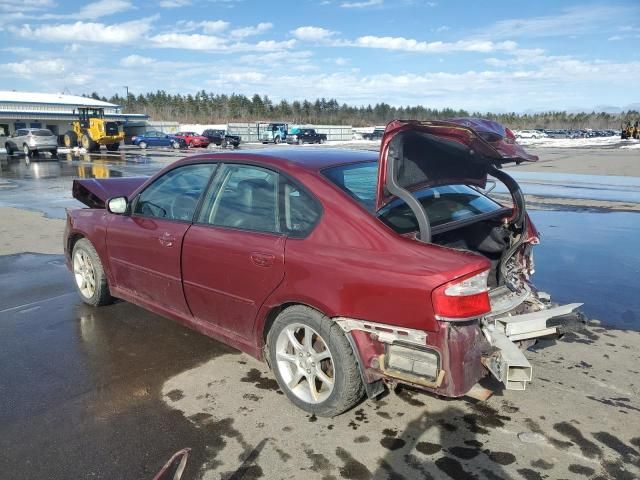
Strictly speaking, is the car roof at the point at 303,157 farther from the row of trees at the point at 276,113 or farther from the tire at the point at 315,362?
the row of trees at the point at 276,113

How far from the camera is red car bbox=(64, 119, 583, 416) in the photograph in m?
2.65

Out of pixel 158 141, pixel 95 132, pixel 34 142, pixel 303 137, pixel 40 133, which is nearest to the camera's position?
pixel 34 142

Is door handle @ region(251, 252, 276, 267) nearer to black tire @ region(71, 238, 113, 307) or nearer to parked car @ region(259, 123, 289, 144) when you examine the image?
black tire @ region(71, 238, 113, 307)

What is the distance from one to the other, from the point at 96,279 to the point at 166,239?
1.37 metres

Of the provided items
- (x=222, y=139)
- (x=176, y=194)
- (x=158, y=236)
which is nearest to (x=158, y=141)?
(x=222, y=139)

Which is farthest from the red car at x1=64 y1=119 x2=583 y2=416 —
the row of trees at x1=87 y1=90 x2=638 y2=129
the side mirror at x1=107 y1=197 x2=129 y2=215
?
the row of trees at x1=87 y1=90 x2=638 y2=129

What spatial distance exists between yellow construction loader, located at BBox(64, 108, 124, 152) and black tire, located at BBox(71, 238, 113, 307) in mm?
34312

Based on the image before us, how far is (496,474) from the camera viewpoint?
8.42ft

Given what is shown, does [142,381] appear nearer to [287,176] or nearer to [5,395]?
[5,395]

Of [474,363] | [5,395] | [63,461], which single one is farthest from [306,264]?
[5,395]

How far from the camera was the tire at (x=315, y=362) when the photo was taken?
9.47 feet

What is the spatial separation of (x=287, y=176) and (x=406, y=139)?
0.78 metres

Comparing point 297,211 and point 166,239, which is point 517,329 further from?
point 166,239

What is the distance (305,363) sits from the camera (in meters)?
3.13
